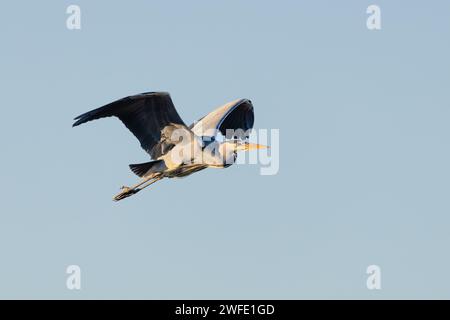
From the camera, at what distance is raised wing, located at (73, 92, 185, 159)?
32.0 metres

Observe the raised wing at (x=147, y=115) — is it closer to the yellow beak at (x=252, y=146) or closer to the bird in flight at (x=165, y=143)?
the bird in flight at (x=165, y=143)

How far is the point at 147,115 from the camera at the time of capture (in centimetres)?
3284

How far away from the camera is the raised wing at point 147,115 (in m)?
32.0

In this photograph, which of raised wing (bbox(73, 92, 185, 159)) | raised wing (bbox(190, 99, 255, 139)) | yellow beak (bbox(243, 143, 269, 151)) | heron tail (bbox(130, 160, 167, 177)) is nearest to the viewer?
raised wing (bbox(73, 92, 185, 159))

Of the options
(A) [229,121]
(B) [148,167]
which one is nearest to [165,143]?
(B) [148,167]

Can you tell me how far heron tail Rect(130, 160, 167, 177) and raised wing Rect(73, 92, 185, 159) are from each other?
0.29m

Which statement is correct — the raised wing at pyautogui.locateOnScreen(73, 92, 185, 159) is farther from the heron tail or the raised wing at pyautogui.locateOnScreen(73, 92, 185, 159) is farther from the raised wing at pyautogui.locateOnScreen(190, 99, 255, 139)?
the raised wing at pyautogui.locateOnScreen(190, 99, 255, 139)

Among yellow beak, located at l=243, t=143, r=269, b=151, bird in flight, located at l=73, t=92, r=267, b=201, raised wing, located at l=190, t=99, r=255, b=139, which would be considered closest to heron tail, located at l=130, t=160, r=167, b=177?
bird in flight, located at l=73, t=92, r=267, b=201

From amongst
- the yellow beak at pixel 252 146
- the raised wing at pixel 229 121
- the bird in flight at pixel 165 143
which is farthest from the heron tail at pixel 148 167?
the yellow beak at pixel 252 146
